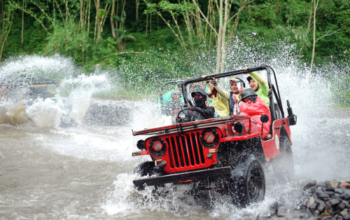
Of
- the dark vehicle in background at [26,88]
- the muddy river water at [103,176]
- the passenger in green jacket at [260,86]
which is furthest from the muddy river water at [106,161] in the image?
the passenger in green jacket at [260,86]

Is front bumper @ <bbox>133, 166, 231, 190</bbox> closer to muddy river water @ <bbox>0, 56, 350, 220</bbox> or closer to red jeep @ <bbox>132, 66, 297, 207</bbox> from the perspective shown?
red jeep @ <bbox>132, 66, 297, 207</bbox>

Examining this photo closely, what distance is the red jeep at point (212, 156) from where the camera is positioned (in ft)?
14.9

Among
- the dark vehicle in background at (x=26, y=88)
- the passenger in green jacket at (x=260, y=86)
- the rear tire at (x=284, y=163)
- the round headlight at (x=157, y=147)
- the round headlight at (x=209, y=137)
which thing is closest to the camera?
the round headlight at (x=209, y=137)

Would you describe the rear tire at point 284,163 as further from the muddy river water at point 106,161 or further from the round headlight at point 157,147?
the round headlight at point 157,147

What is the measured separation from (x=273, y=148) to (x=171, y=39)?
19.6 m

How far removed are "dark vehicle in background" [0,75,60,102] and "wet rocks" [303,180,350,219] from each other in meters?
12.0

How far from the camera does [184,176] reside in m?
4.62

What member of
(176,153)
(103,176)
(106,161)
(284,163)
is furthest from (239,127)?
(106,161)

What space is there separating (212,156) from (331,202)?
1.49 meters

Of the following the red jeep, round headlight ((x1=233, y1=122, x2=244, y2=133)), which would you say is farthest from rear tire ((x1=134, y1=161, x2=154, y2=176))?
round headlight ((x1=233, y1=122, x2=244, y2=133))

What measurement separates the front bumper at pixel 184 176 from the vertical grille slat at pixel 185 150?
24 centimetres

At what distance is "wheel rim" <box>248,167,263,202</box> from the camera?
475cm

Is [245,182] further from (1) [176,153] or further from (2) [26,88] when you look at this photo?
(2) [26,88]

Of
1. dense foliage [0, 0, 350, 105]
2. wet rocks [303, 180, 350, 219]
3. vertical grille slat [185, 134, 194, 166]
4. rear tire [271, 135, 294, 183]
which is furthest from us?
dense foliage [0, 0, 350, 105]
